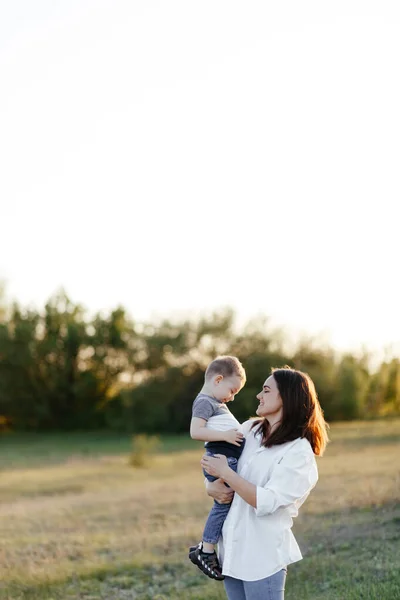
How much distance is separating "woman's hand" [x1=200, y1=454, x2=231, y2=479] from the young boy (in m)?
0.09

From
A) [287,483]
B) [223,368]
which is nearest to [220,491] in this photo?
[287,483]

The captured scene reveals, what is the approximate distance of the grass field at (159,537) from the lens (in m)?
7.81

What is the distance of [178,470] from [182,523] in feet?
47.1

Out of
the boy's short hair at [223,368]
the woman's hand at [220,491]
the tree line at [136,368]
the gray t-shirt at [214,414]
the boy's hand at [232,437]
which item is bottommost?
the tree line at [136,368]

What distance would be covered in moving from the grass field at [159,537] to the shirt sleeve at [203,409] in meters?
2.84

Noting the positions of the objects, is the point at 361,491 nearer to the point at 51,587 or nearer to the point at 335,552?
the point at 335,552

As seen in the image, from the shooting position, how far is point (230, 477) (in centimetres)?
391

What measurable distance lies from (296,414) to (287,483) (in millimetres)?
358

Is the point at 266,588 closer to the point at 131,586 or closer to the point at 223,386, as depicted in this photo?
the point at 223,386

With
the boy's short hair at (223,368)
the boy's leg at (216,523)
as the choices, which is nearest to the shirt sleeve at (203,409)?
the boy's short hair at (223,368)

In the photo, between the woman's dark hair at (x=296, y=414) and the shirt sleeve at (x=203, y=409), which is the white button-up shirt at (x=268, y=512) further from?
the shirt sleeve at (x=203, y=409)

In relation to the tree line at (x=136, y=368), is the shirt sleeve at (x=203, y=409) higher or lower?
higher

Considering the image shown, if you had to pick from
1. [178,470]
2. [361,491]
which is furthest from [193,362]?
[361,491]

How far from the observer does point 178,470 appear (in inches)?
1078
